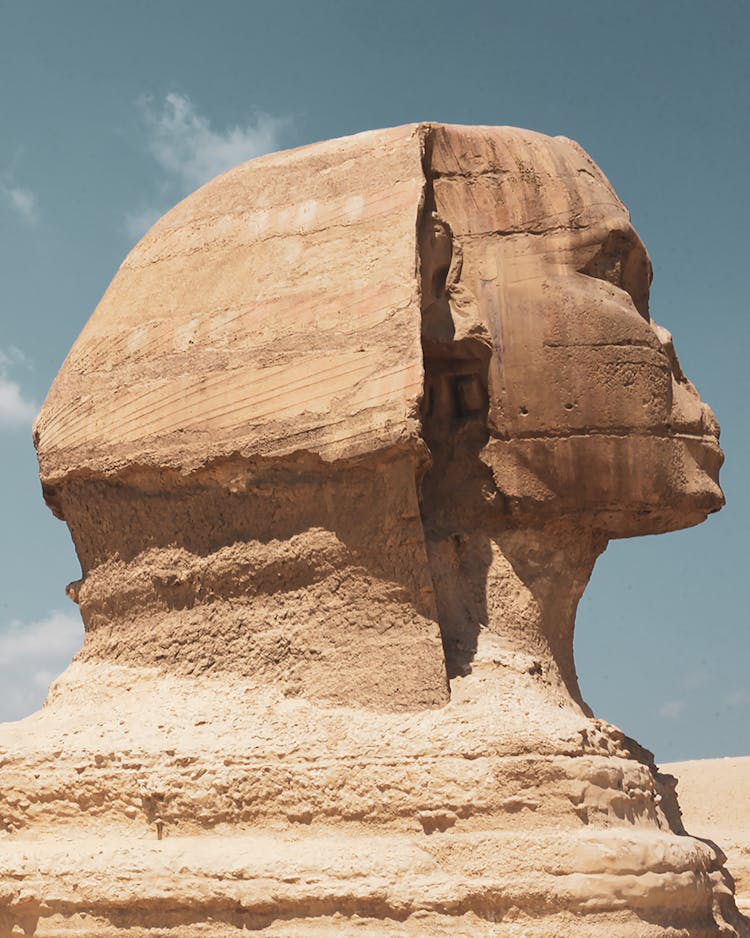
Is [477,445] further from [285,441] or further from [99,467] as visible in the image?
[99,467]

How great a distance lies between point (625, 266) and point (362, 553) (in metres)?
2.12

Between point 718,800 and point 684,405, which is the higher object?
point 718,800

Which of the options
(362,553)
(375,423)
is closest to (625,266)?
(375,423)

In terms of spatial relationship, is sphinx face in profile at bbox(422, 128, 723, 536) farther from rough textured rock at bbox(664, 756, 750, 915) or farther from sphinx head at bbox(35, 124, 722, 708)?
rough textured rock at bbox(664, 756, 750, 915)

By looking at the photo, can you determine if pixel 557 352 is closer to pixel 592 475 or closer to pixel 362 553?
pixel 592 475

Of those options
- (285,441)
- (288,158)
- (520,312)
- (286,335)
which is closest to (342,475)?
(285,441)

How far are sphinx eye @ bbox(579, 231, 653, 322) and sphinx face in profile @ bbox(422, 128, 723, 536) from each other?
0.04 ft

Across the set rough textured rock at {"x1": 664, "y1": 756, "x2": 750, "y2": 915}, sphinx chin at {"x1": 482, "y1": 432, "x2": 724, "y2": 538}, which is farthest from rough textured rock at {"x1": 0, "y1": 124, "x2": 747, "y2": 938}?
rough textured rock at {"x1": 664, "y1": 756, "x2": 750, "y2": 915}

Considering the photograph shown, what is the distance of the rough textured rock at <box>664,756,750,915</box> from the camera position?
15.5 meters

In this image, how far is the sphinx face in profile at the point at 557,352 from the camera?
677cm

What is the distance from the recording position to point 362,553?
6324mm

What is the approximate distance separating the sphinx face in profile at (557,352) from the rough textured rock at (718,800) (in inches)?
321

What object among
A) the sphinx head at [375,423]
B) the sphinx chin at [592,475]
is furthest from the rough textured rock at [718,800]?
the sphinx head at [375,423]

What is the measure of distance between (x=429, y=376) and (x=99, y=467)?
5.46 ft
